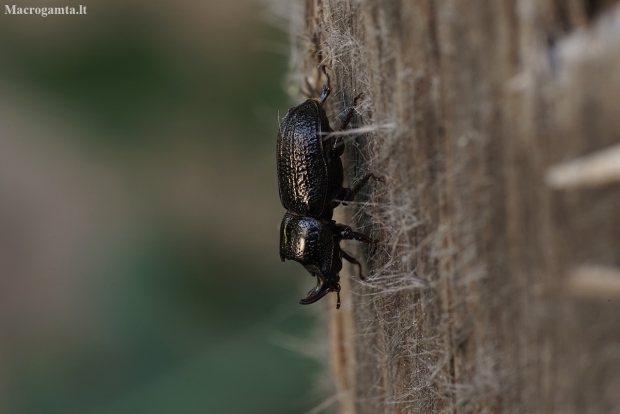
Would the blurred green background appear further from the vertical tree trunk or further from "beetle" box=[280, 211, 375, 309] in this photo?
the vertical tree trunk

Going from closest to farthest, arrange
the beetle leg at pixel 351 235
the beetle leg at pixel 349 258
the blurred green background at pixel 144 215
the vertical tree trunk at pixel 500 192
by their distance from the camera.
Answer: the vertical tree trunk at pixel 500 192, the beetle leg at pixel 351 235, the beetle leg at pixel 349 258, the blurred green background at pixel 144 215

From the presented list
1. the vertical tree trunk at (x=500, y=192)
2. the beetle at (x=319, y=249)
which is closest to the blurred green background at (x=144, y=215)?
the beetle at (x=319, y=249)

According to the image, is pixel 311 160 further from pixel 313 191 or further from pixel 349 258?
pixel 349 258

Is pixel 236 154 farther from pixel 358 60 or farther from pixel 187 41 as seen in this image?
pixel 358 60

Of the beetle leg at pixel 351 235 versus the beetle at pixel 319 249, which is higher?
the beetle leg at pixel 351 235

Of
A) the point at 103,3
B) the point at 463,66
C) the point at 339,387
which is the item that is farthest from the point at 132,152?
the point at 463,66

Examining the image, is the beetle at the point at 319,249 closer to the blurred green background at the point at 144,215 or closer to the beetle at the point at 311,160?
the beetle at the point at 311,160
